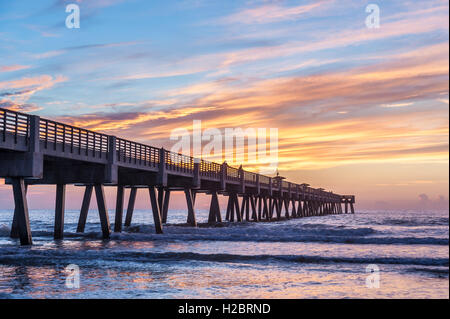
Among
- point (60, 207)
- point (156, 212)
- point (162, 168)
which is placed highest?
point (162, 168)

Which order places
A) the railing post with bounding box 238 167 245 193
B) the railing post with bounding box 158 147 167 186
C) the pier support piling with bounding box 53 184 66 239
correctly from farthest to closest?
the railing post with bounding box 238 167 245 193 < the railing post with bounding box 158 147 167 186 < the pier support piling with bounding box 53 184 66 239

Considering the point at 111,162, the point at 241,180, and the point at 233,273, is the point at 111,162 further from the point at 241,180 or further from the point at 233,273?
the point at 241,180

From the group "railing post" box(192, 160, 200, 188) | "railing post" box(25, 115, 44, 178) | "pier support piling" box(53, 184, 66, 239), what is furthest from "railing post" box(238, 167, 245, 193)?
"railing post" box(25, 115, 44, 178)

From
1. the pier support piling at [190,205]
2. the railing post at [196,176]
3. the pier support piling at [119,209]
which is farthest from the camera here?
the pier support piling at [190,205]

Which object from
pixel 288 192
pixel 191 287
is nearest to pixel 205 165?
pixel 191 287

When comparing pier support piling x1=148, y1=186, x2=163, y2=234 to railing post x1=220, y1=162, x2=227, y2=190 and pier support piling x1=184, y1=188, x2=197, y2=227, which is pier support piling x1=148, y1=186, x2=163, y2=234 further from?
railing post x1=220, y1=162, x2=227, y2=190

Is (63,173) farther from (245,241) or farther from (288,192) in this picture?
(288,192)

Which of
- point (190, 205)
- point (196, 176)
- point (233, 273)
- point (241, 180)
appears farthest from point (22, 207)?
point (241, 180)

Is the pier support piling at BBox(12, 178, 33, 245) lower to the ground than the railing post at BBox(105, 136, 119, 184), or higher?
lower

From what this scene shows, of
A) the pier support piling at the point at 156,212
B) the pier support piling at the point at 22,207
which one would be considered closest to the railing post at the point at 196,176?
the pier support piling at the point at 156,212

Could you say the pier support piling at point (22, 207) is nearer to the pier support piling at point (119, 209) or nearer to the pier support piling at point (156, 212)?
the pier support piling at point (156, 212)

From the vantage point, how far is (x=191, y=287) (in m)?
13.5

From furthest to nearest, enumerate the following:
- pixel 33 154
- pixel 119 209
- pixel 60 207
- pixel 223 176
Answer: pixel 223 176 → pixel 119 209 → pixel 60 207 → pixel 33 154
